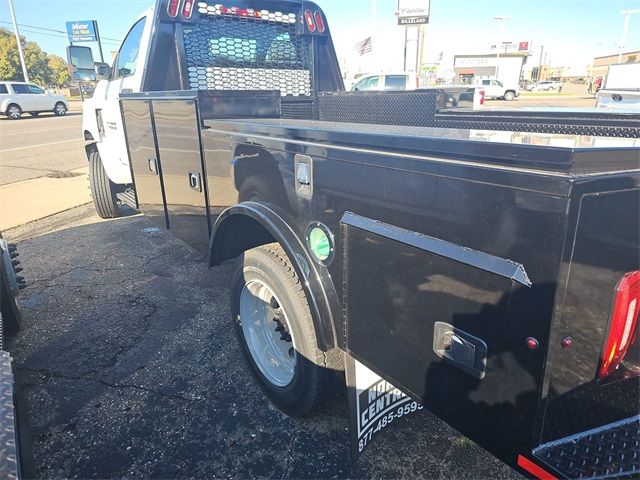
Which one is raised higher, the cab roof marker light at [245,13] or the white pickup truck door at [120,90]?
the cab roof marker light at [245,13]

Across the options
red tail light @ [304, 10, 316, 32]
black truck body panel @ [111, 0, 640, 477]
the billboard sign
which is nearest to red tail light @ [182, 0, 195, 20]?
red tail light @ [304, 10, 316, 32]

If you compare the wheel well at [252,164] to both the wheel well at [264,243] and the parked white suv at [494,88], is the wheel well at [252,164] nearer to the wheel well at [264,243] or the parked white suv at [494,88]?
the wheel well at [264,243]

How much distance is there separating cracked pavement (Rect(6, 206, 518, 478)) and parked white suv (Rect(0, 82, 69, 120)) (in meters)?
26.0

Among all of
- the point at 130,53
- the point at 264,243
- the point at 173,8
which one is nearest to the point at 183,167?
the point at 264,243

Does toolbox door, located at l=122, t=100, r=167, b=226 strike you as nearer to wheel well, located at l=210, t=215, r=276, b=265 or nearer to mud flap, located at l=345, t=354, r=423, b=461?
wheel well, located at l=210, t=215, r=276, b=265

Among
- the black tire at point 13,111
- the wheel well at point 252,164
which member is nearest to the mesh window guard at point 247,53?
the wheel well at point 252,164

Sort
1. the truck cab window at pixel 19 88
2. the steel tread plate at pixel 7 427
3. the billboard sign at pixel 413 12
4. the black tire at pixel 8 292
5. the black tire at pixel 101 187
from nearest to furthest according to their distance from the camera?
the steel tread plate at pixel 7 427
the black tire at pixel 8 292
the black tire at pixel 101 187
the billboard sign at pixel 413 12
the truck cab window at pixel 19 88

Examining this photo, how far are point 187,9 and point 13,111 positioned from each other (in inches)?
1071

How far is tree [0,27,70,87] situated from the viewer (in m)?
48.2

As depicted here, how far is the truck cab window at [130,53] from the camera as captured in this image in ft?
13.1

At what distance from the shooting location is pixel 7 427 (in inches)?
54.3

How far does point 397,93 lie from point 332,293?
183 cm

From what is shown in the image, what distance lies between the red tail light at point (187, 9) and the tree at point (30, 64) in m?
53.9

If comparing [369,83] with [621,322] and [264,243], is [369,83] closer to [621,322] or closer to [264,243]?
[264,243]
